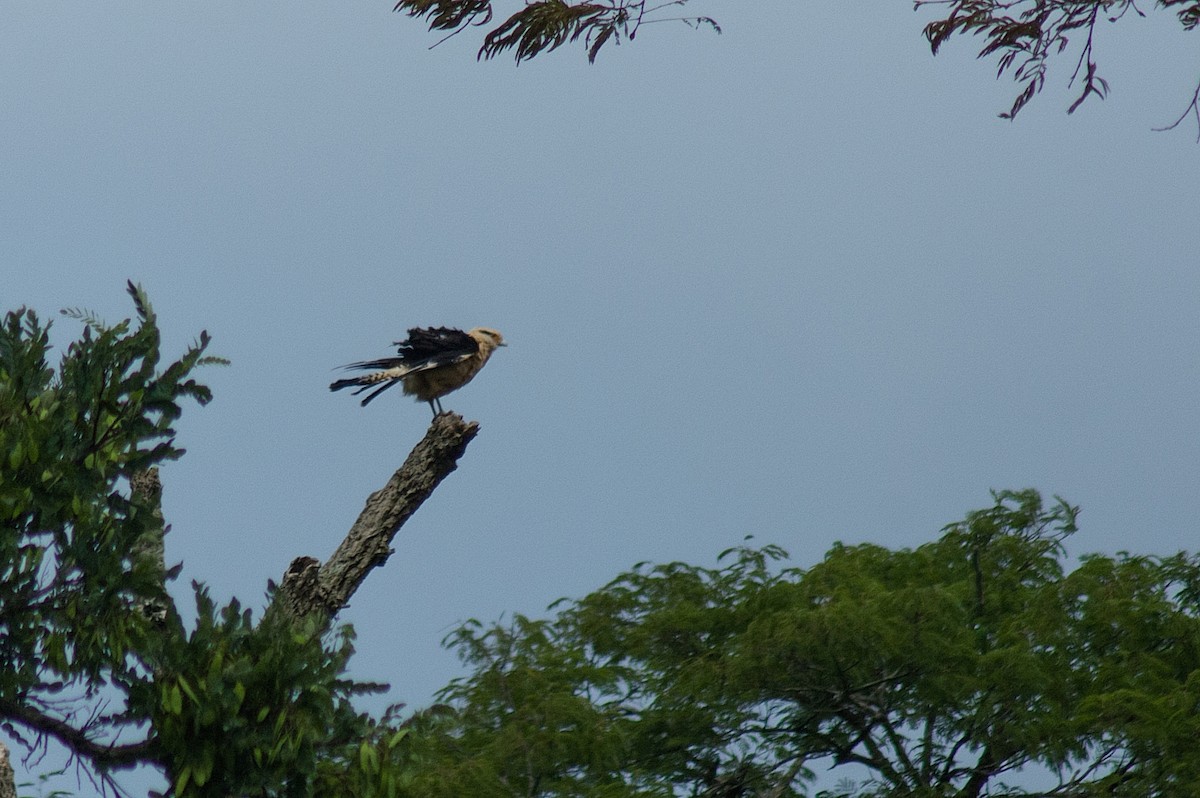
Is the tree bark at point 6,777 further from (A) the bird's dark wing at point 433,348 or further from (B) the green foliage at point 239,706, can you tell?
(A) the bird's dark wing at point 433,348

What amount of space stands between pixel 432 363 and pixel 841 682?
4884 millimetres

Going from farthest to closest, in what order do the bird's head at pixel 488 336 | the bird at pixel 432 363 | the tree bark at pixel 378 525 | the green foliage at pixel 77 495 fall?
the bird's head at pixel 488 336, the bird at pixel 432 363, the tree bark at pixel 378 525, the green foliage at pixel 77 495

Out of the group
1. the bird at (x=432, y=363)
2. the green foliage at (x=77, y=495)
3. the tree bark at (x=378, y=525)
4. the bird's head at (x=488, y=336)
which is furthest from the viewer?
the bird's head at (x=488, y=336)

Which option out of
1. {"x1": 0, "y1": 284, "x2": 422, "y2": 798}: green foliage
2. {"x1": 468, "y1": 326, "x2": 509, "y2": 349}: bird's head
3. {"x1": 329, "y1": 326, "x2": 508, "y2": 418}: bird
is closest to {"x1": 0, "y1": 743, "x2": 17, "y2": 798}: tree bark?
{"x1": 0, "y1": 284, "x2": 422, "y2": 798}: green foliage

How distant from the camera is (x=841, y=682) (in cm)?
1233

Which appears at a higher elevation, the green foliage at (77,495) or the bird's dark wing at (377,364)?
the bird's dark wing at (377,364)

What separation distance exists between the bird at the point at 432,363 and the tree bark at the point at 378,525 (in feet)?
5.88

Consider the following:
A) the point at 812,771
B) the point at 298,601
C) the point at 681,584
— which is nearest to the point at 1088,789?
the point at 812,771

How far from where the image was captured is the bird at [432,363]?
12164mm

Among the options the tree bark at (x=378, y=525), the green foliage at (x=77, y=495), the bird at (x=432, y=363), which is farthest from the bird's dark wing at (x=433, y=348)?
the green foliage at (x=77, y=495)

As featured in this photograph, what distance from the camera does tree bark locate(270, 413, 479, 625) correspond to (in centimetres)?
967

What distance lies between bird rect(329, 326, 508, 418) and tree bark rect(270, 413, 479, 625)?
1793 millimetres

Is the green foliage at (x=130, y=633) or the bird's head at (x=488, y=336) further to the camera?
the bird's head at (x=488, y=336)

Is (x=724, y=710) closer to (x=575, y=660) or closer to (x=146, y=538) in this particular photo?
(x=575, y=660)
